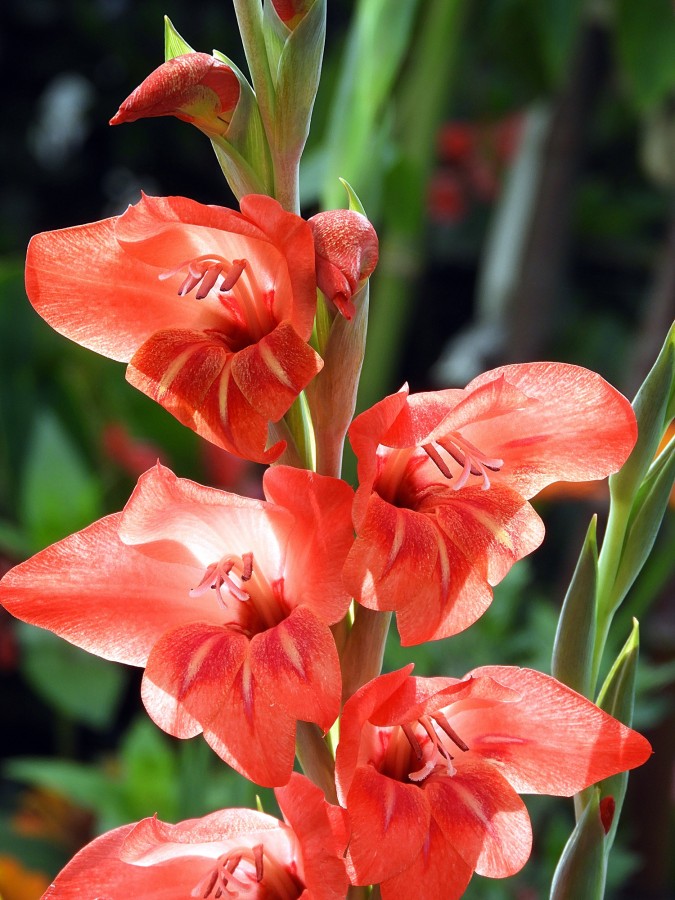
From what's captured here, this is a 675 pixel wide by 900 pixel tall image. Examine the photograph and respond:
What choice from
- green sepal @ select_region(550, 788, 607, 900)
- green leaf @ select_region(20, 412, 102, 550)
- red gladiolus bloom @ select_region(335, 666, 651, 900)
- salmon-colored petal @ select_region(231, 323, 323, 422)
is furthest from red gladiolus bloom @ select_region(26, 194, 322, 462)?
green leaf @ select_region(20, 412, 102, 550)

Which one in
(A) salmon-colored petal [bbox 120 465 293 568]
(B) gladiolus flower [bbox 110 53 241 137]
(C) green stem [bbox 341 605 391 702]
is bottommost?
(C) green stem [bbox 341 605 391 702]

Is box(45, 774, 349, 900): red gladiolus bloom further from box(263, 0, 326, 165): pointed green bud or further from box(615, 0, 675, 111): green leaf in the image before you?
box(615, 0, 675, 111): green leaf

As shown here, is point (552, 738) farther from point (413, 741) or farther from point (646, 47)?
point (646, 47)

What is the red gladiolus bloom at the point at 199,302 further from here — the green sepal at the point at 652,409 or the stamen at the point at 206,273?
the green sepal at the point at 652,409

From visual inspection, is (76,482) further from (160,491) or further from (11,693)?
(160,491)

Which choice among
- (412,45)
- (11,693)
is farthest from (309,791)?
(11,693)

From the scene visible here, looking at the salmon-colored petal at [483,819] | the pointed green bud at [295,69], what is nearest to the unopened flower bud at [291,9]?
the pointed green bud at [295,69]

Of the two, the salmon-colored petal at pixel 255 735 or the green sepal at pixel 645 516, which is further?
the green sepal at pixel 645 516
